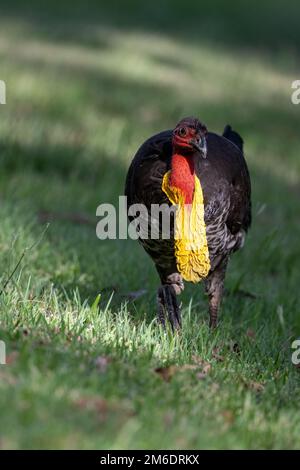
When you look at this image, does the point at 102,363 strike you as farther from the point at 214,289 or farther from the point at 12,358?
the point at 214,289

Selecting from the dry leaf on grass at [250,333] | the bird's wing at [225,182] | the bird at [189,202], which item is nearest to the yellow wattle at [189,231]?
the bird at [189,202]

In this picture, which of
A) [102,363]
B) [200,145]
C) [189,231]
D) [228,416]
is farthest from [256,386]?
[200,145]

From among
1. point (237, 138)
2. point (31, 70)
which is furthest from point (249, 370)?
point (31, 70)

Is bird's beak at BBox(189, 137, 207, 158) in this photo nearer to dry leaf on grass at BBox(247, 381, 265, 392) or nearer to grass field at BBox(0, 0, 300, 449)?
grass field at BBox(0, 0, 300, 449)

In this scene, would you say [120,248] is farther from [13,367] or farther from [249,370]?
[13,367]

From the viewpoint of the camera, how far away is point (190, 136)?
550 cm

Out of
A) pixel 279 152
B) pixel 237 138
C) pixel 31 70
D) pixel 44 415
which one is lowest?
pixel 44 415

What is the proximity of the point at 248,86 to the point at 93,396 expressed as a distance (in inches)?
568

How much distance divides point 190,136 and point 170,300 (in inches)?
44.9

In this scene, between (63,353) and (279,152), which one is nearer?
(63,353)

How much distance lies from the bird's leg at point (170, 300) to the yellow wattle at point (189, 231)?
24 centimetres

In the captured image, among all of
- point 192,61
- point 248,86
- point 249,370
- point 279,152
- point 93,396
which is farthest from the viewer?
point 192,61

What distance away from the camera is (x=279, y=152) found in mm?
14297

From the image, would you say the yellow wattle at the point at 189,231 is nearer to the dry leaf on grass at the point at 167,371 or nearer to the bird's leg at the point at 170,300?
the bird's leg at the point at 170,300
